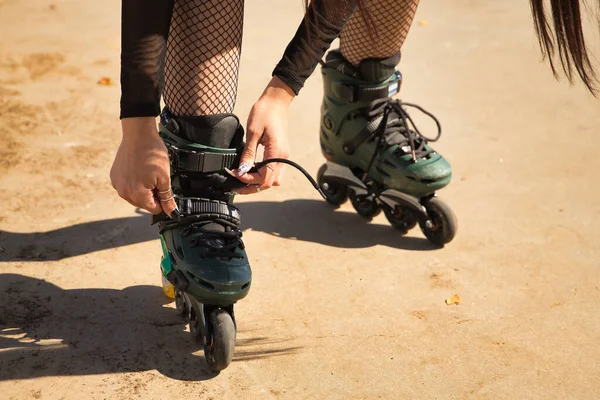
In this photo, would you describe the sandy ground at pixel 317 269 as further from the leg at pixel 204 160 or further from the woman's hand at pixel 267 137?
the woman's hand at pixel 267 137

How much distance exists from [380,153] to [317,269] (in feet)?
1.51

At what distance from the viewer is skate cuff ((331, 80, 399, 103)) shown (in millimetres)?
2352

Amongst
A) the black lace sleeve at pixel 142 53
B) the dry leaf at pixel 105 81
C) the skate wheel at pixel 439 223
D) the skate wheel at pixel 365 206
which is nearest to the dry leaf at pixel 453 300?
the skate wheel at pixel 439 223

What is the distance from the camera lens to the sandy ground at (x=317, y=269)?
1.73 m

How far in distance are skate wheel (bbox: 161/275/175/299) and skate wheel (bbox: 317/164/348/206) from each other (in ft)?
2.56

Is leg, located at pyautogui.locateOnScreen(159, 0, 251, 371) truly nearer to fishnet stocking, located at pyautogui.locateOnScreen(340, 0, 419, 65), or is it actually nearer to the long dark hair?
fishnet stocking, located at pyautogui.locateOnScreen(340, 0, 419, 65)

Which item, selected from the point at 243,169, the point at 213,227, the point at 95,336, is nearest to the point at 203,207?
the point at 213,227

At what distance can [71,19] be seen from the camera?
3896 mm

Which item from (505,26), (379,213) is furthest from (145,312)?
(505,26)

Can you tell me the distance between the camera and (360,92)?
2.35m

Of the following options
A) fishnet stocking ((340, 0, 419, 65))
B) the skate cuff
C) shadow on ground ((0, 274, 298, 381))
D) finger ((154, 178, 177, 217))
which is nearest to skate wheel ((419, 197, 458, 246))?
the skate cuff

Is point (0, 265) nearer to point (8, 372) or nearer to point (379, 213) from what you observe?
point (8, 372)

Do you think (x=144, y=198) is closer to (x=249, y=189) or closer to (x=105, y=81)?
(x=249, y=189)

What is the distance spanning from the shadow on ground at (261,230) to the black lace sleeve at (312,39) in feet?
2.36
